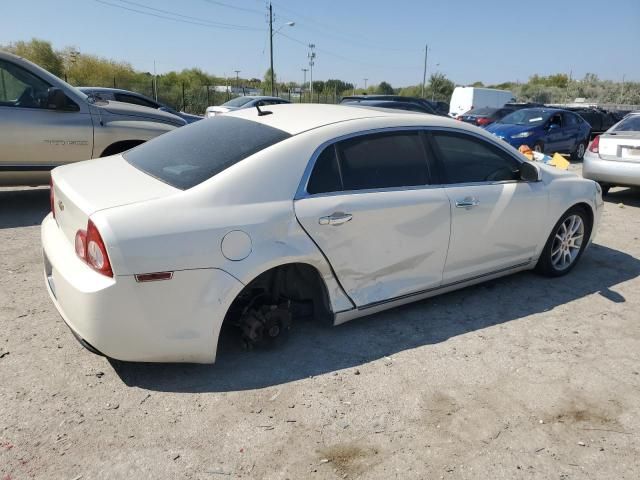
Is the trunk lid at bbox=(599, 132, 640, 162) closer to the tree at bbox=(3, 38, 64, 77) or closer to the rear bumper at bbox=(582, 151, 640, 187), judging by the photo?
the rear bumper at bbox=(582, 151, 640, 187)

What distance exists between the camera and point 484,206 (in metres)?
3.82

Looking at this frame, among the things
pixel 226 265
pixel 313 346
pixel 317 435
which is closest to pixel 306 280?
pixel 313 346

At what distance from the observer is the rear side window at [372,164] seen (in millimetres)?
3137

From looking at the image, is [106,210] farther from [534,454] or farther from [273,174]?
[534,454]

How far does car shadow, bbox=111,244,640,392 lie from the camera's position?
2932 millimetres

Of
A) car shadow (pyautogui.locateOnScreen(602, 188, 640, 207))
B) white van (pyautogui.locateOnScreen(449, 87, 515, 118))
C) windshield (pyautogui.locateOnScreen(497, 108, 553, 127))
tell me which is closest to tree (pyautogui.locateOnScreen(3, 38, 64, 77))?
white van (pyautogui.locateOnScreen(449, 87, 515, 118))

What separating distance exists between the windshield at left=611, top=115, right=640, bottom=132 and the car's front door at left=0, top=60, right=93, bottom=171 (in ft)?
26.7

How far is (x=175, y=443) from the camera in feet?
7.95

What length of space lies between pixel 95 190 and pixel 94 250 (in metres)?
0.49

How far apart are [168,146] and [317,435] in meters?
2.15

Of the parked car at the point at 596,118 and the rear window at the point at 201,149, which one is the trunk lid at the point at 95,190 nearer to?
the rear window at the point at 201,149

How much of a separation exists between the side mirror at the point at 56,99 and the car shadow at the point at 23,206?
1.31m

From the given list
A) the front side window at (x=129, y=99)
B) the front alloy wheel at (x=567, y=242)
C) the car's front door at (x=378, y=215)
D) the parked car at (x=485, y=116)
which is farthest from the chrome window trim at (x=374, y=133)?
the parked car at (x=485, y=116)

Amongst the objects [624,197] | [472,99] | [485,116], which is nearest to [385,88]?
[472,99]
